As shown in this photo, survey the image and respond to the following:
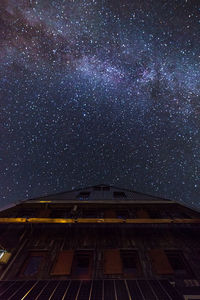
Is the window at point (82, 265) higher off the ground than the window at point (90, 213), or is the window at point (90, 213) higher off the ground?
the window at point (90, 213)

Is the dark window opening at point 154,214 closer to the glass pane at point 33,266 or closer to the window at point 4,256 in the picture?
the glass pane at point 33,266

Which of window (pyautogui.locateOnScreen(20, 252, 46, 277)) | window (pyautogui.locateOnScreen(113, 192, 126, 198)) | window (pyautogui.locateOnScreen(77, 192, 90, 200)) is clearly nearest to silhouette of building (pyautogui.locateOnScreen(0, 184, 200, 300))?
window (pyautogui.locateOnScreen(20, 252, 46, 277))

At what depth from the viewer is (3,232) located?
10453mm

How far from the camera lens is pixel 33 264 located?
27.7 ft

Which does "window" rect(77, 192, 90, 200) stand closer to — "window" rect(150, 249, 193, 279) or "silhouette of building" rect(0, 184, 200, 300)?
"silhouette of building" rect(0, 184, 200, 300)

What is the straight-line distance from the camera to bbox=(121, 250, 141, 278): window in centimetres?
786

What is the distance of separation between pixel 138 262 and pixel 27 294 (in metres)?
5.41

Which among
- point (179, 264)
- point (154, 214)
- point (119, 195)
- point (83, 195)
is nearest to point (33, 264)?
point (179, 264)

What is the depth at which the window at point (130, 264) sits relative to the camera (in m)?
7.86

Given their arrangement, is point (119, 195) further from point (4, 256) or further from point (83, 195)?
point (4, 256)

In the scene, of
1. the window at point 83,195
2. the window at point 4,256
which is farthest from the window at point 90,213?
the window at point 4,256

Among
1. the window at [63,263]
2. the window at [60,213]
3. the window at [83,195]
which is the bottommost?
the window at [63,263]

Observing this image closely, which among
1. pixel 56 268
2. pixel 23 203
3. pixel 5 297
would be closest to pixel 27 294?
pixel 5 297

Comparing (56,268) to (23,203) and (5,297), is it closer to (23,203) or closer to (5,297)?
(5,297)
